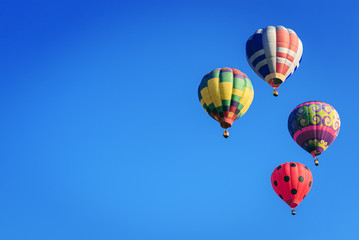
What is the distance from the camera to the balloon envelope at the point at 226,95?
2898 centimetres

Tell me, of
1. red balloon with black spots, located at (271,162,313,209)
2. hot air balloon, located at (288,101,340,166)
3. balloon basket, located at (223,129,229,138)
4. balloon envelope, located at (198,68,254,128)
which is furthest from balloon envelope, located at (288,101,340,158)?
balloon basket, located at (223,129,229,138)

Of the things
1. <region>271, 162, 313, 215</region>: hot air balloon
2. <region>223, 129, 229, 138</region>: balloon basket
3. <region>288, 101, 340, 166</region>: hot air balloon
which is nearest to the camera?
<region>223, 129, 229, 138</region>: balloon basket

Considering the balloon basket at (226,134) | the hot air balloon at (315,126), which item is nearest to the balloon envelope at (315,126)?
the hot air balloon at (315,126)

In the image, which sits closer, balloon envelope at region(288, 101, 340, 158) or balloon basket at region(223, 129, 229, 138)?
balloon basket at region(223, 129, 229, 138)

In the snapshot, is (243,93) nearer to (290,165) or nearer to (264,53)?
(264,53)

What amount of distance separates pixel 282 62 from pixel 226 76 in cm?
331

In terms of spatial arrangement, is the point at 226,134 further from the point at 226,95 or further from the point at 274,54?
the point at 274,54

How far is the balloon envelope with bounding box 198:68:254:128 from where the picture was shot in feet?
95.1

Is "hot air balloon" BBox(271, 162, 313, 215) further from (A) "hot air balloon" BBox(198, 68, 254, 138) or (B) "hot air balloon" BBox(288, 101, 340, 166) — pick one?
(A) "hot air balloon" BBox(198, 68, 254, 138)

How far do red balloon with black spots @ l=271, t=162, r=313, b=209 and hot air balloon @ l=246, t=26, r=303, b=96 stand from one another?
406 cm

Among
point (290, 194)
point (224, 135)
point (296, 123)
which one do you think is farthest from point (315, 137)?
point (224, 135)

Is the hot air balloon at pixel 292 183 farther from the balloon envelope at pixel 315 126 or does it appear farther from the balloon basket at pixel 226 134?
the balloon basket at pixel 226 134

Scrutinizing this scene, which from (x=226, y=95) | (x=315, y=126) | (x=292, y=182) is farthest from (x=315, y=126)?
(x=226, y=95)

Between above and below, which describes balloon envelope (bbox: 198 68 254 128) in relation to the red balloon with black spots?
above
